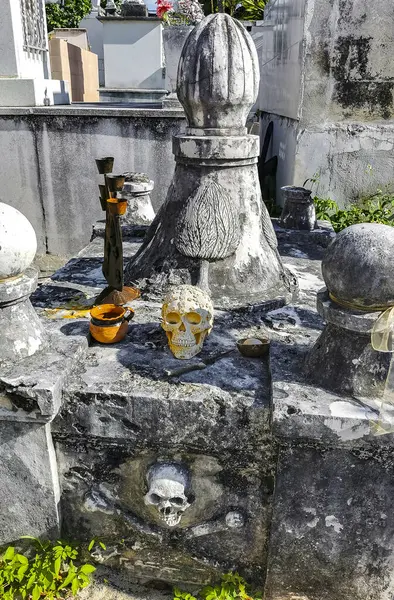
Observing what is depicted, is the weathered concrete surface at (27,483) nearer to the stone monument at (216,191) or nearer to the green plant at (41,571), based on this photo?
the green plant at (41,571)

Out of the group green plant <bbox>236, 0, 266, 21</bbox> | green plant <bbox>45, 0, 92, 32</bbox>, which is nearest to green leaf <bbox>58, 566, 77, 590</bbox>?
green plant <bbox>236, 0, 266, 21</bbox>

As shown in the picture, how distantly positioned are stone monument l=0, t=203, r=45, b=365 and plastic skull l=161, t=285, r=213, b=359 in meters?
0.65

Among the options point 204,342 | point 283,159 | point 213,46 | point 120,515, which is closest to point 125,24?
point 283,159

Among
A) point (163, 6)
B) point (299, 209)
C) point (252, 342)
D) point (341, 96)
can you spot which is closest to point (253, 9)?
point (163, 6)

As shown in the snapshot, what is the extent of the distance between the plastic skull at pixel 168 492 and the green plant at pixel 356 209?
383cm

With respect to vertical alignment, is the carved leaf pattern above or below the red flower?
below

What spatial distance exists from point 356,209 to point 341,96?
1.23m

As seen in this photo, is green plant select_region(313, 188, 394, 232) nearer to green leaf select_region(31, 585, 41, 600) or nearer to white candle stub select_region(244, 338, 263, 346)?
white candle stub select_region(244, 338, 263, 346)

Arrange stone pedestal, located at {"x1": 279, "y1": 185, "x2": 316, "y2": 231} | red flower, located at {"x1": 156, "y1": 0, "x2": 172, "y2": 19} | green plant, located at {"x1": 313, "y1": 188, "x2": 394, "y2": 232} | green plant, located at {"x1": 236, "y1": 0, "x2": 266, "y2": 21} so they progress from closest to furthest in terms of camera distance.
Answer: stone pedestal, located at {"x1": 279, "y1": 185, "x2": 316, "y2": 231}
green plant, located at {"x1": 313, "y1": 188, "x2": 394, "y2": 232}
red flower, located at {"x1": 156, "y1": 0, "x2": 172, "y2": 19}
green plant, located at {"x1": 236, "y1": 0, "x2": 266, "y2": 21}

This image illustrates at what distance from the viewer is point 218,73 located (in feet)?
9.25

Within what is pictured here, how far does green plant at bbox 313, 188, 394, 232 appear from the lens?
5.36 metres

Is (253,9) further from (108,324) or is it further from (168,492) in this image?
(168,492)

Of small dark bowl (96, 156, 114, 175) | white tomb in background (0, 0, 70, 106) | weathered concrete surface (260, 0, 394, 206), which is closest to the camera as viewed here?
small dark bowl (96, 156, 114, 175)

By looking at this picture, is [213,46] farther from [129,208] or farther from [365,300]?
[129,208]
